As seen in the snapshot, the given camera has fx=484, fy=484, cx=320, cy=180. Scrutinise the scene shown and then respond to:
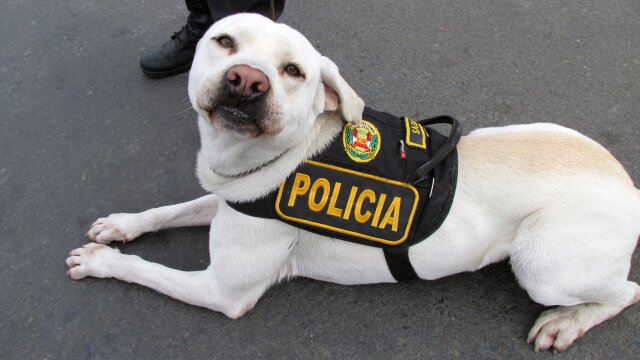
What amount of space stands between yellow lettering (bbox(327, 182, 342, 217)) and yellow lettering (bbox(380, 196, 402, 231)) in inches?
8.0

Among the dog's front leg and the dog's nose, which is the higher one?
the dog's nose

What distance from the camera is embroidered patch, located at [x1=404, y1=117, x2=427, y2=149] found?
7.23ft

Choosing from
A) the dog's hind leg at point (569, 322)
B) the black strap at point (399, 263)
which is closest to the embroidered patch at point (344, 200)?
the black strap at point (399, 263)

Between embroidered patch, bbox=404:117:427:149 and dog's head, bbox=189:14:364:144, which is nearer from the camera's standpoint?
dog's head, bbox=189:14:364:144

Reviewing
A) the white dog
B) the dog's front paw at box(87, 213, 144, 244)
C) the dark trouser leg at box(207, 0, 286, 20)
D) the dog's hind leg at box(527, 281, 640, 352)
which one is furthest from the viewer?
the dark trouser leg at box(207, 0, 286, 20)

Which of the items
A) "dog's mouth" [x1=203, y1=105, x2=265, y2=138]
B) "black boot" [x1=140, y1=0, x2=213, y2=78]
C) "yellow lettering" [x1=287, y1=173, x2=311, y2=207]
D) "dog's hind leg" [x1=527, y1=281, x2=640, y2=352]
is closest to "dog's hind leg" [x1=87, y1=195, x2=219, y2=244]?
"yellow lettering" [x1=287, y1=173, x2=311, y2=207]

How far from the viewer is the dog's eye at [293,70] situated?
76.7 inches

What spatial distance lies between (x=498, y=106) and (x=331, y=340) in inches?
84.9

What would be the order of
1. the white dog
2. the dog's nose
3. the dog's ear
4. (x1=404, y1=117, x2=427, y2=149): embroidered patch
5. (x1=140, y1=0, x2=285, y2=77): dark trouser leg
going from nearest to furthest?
the dog's nose
the white dog
the dog's ear
(x1=404, y1=117, x2=427, y2=149): embroidered patch
(x1=140, y1=0, x2=285, y2=77): dark trouser leg

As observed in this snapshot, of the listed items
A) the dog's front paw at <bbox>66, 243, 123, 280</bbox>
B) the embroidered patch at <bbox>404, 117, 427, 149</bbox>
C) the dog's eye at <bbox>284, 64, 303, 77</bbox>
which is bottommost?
the dog's front paw at <bbox>66, 243, 123, 280</bbox>

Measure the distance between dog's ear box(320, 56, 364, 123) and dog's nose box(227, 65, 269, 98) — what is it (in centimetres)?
39

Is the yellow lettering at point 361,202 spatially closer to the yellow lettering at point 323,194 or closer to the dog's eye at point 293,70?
the yellow lettering at point 323,194

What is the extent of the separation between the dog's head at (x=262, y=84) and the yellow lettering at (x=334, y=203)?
269mm

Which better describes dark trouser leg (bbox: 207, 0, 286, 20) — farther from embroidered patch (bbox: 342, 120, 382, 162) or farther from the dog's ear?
embroidered patch (bbox: 342, 120, 382, 162)
